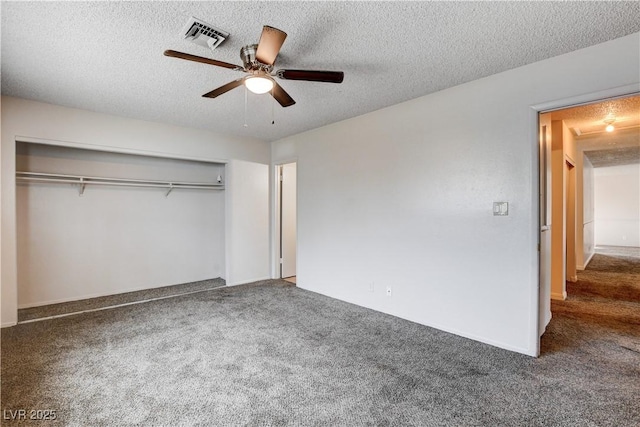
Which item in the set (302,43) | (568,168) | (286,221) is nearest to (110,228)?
(286,221)

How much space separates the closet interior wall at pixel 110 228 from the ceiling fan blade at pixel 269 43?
139 inches

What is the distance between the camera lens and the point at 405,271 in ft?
11.3

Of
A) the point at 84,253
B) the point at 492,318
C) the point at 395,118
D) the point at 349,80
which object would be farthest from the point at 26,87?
the point at 492,318

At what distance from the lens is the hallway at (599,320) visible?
2641 mm

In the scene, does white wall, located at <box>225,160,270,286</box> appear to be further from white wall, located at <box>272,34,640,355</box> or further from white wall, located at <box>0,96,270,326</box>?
white wall, located at <box>272,34,640,355</box>

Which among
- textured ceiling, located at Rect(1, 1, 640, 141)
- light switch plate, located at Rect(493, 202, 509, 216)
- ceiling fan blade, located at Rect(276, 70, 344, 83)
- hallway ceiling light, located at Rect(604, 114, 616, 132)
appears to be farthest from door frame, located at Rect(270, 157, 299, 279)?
hallway ceiling light, located at Rect(604, 114, 616, 132)

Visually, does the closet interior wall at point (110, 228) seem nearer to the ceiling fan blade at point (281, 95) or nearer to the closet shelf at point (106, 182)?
the closet shelf at point (106, 182)

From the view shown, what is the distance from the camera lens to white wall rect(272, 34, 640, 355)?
2537 millimetres

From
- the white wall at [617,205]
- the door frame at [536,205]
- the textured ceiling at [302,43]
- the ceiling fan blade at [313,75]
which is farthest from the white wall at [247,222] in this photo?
the white wall at [617,205]

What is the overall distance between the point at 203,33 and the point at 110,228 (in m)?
3.55

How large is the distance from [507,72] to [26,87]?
4741 millimetres

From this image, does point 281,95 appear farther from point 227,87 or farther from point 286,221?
point 286,221

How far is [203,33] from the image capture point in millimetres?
2068

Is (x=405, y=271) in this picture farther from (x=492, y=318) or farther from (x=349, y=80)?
(x=349, y=80)
